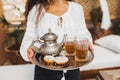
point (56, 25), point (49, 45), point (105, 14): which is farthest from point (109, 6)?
point (49, 45)

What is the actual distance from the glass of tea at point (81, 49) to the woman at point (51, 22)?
7cm

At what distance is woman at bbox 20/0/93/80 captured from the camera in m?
1.42

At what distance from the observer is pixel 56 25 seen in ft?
4.70

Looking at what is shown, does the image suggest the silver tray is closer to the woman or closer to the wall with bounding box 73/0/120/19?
the woman

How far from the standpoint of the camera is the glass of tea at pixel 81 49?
1325mm

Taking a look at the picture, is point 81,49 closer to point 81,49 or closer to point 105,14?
point 81,49

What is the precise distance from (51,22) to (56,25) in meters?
0.04

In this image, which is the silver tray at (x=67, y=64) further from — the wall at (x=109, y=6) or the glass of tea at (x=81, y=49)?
the wall at (x=109, y=6)

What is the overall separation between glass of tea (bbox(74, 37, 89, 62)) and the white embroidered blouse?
0.09 metres

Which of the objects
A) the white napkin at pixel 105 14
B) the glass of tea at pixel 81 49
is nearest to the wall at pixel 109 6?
the white napkin at pixel 105 14

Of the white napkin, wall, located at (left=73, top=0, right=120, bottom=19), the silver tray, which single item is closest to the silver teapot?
the silver tray

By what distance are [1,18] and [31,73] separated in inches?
46.3

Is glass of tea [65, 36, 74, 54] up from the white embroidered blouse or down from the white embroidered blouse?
down

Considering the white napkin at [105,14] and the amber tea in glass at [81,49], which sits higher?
the white napkin at [105,14]
